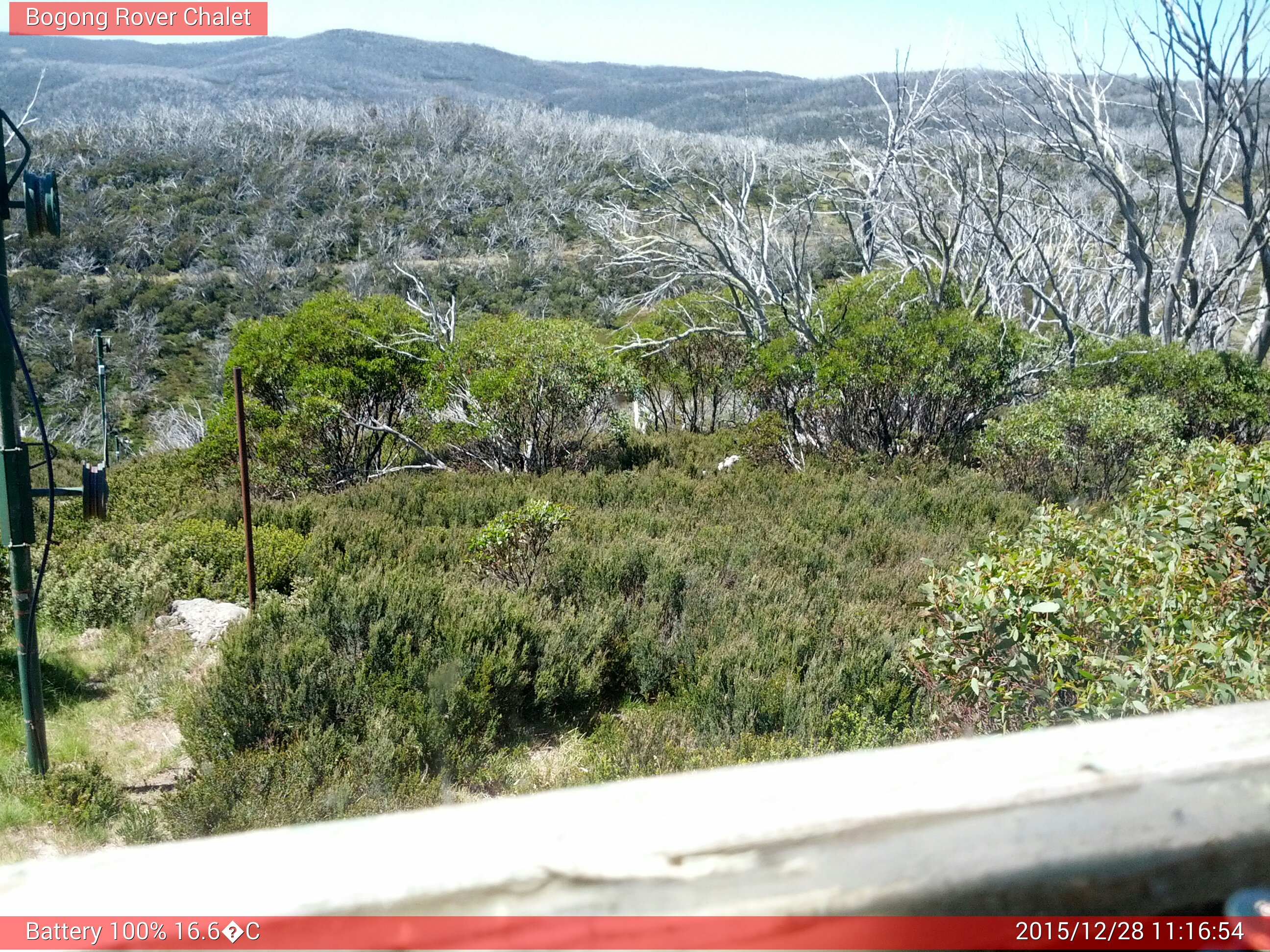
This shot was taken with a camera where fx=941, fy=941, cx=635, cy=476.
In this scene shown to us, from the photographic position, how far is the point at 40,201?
3.98m

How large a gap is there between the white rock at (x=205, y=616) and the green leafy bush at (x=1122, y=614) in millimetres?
4551

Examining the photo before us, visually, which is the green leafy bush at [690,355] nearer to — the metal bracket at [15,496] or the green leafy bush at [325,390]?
the green leafy bush at [325,390]

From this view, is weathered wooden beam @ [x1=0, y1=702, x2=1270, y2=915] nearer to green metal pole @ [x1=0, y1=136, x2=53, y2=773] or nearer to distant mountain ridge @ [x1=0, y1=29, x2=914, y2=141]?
green metal pole @ [x1=0, y1=136, x2=53, y2=773]

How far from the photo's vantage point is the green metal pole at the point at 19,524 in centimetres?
398

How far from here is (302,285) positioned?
108 feet

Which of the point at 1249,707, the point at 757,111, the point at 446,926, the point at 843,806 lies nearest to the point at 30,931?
the point at 446,926

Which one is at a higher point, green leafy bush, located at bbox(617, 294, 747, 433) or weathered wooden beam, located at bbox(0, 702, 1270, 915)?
weathered wooden beam, located at bbox(0, 702, 1270, 915)

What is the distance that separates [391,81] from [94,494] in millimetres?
89970

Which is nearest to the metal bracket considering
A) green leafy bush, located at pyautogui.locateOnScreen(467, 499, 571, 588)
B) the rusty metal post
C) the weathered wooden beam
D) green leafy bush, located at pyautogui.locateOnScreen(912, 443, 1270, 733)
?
the rusty metal post

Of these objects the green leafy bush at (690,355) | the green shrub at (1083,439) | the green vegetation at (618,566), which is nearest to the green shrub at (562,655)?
the green vegetation at (618,566)

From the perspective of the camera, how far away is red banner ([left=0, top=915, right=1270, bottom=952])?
57 cm

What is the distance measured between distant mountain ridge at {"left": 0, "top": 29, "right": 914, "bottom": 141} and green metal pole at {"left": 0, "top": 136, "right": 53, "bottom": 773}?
151 ft

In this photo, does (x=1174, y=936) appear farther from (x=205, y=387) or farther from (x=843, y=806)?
(x=205, y=387)

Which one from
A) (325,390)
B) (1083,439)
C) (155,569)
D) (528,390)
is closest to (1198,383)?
(1083,439)
